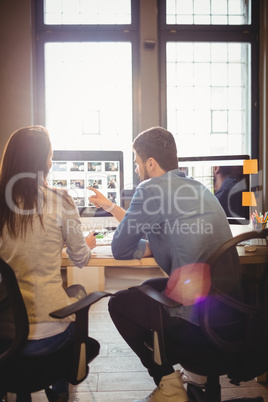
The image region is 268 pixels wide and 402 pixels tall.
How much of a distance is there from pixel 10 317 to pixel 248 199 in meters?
1.55

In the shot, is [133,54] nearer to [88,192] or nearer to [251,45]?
[251,45]

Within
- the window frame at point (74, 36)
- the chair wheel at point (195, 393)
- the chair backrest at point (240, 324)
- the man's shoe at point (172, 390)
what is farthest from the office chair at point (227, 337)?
the window frame at point (74, 36)

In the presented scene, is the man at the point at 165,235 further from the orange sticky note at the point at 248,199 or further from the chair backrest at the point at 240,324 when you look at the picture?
the orange sticky note at the point at 248,199

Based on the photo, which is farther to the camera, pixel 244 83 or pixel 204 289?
pixel 244 83

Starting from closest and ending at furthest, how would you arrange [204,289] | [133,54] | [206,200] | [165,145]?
[204,289], [206,200], [165,145], [133,54]

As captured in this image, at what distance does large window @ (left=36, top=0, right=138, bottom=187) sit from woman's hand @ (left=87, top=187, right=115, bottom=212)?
136 centimetres

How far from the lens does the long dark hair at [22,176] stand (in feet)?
3.88

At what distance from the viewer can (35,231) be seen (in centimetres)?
119

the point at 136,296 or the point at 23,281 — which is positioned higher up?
the point at 23,281

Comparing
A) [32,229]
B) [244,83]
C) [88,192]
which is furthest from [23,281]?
[244,83]

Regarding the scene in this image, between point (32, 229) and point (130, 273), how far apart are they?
8.07 feet

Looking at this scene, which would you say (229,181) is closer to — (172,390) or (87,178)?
(87,178)

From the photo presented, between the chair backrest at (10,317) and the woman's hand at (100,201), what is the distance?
3.22ft

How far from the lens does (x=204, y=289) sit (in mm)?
1174
